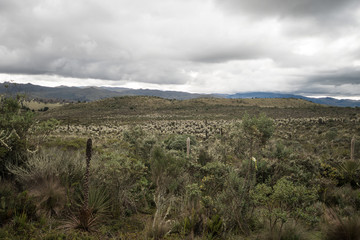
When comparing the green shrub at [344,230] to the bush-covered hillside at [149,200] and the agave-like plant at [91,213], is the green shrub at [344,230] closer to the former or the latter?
the bush-covered hillside at [149,200]

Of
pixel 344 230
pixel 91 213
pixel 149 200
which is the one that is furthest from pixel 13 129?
pixel 344 230

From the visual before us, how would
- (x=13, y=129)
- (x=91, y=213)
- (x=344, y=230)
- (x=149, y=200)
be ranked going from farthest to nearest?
(x=149, y=200) → (x=13, y=129) → (x=91, y=213) → (x=344, y=230)

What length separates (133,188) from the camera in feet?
21.5

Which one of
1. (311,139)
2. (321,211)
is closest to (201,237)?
(321,211)

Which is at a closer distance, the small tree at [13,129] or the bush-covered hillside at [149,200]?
the bush-covered hillside at [149,200]

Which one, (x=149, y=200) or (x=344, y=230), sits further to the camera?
(x=149, y=200)

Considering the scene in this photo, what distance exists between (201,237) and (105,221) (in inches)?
96.0

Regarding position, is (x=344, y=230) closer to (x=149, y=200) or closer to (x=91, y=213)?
(x=149, y=200)

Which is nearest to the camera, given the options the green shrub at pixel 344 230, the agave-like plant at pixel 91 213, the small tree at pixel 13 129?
the green shrub at pixel 344 230

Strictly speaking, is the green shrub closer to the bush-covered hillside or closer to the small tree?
the bush-covered hillside

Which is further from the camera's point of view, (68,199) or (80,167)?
(80,167)

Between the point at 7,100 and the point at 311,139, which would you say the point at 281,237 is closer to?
the point at 7,100

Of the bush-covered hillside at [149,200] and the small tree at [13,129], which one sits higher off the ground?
the small tree at [13,129]

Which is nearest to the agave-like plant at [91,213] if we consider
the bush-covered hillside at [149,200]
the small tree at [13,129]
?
the bush-covered hillside at [149,200]
